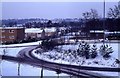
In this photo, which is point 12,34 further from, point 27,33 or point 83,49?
point 83,49

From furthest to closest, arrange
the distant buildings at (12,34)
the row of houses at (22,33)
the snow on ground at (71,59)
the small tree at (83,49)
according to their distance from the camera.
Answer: the small tree at (83,49) < the snow on ground at (71,59) < the row of houses at (22,33) < the distant buildings at (12,34)

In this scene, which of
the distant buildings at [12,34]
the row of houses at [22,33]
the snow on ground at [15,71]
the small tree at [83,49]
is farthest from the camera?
the small tree at [83,49]

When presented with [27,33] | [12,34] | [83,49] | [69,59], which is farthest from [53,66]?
[83,49]

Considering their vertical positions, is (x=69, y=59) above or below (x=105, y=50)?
below

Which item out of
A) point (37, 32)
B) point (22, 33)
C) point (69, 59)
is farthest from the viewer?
point (69, 59)

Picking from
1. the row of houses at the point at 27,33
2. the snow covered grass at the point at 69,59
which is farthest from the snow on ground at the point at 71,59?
the row of houses at the point at 27,33

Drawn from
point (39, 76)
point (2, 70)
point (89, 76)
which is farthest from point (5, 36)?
point (89, 76)

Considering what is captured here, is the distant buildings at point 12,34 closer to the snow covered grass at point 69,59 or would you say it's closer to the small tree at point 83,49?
the snow covered grass at point 69,59
